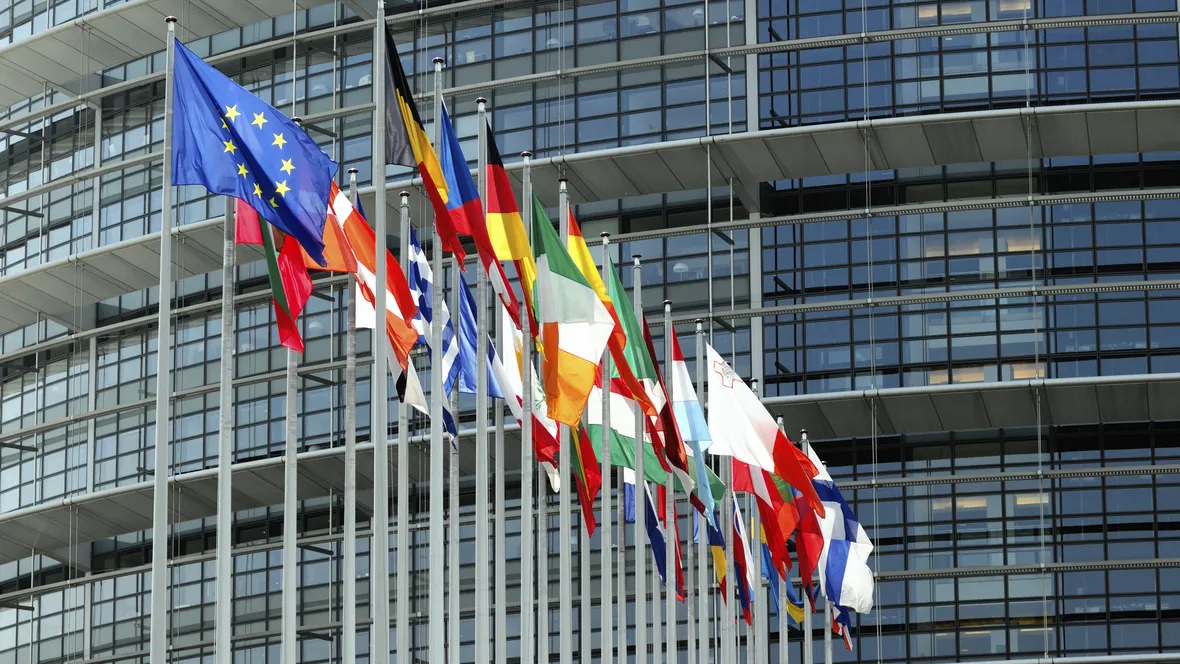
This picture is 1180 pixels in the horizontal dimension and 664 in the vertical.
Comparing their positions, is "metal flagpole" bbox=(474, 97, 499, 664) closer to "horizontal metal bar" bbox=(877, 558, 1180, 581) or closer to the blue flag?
the blue flag

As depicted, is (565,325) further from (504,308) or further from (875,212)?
(875,212)

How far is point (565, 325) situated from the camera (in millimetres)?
22406

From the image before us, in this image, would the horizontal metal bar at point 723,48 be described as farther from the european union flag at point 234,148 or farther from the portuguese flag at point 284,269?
the european union flag at point 234,148

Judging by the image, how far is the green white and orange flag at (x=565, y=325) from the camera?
2209 centimetres

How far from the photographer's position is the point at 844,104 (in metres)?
46.1

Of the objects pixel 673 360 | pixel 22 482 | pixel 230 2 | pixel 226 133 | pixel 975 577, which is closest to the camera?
pixel 226 133

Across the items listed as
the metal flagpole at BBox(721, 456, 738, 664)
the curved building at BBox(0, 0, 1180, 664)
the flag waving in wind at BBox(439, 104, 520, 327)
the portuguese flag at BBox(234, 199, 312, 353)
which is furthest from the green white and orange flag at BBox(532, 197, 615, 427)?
the curved building at BBox(0, 0, 1180, 664)

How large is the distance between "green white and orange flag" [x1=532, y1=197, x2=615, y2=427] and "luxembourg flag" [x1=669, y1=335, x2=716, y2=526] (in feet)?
18.5

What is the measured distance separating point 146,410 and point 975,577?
21.0m

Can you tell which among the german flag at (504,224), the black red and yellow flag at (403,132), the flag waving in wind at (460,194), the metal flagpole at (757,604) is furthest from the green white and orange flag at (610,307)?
the metal flagpole at (757,604)

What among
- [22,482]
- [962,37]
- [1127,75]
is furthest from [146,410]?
[1127,75]

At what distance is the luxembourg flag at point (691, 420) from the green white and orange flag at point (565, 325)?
563 centimetres

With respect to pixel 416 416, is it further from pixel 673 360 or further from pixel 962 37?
pixel 673 360

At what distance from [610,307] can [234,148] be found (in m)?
6.89
